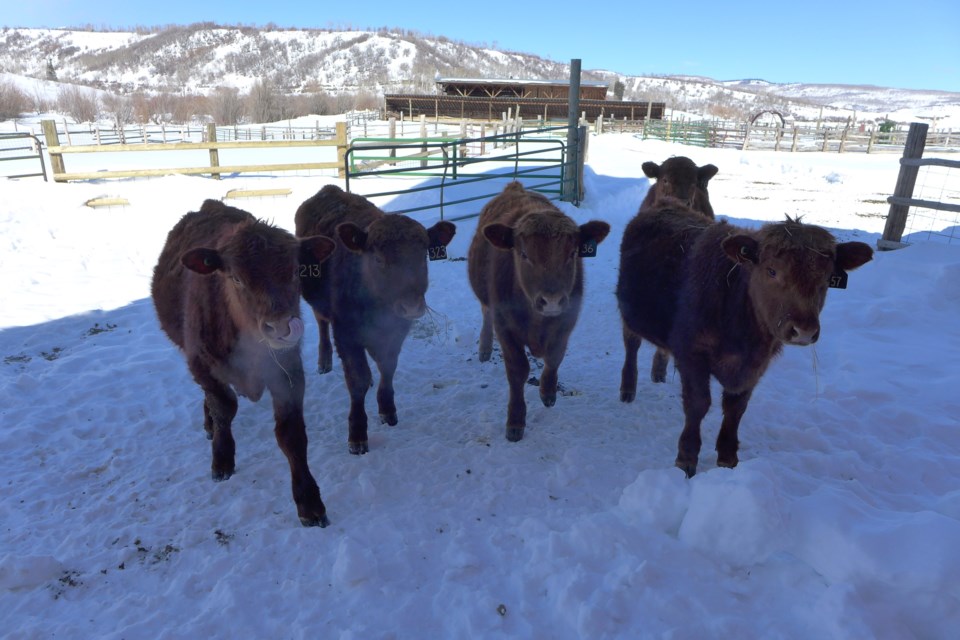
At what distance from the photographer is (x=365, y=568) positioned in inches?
108

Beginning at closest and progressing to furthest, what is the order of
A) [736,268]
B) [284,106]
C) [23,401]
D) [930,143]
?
[736,268] → [23,401] → [930,143] → [284,106]

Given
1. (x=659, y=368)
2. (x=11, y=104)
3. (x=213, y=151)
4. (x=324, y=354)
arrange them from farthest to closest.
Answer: (x=11, y=104) < (x=213, y=151) < (x=324, y=354) < (x=659, y=368)

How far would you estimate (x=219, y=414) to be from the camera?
3.61 m

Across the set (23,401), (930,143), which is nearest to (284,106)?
(930,143)

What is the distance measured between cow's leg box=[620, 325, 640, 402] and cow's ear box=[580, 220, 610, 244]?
1.00m

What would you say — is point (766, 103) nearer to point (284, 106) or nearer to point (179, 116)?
point (284, 106)

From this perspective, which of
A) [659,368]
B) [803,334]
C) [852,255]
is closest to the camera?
[803,334]

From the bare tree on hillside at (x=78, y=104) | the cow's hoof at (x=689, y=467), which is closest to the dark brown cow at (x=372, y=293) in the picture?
the cow's hoof at (x=689, y=467)

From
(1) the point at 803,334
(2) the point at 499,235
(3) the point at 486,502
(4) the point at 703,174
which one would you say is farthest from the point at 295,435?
(4) the point at 703,174

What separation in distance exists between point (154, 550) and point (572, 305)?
3.16m

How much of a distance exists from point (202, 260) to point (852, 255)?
11.8ft

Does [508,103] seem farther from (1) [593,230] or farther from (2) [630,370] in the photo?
(1) [593,230]

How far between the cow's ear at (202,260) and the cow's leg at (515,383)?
212 centimetres

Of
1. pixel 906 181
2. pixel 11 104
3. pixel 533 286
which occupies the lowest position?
pixel 533 286
